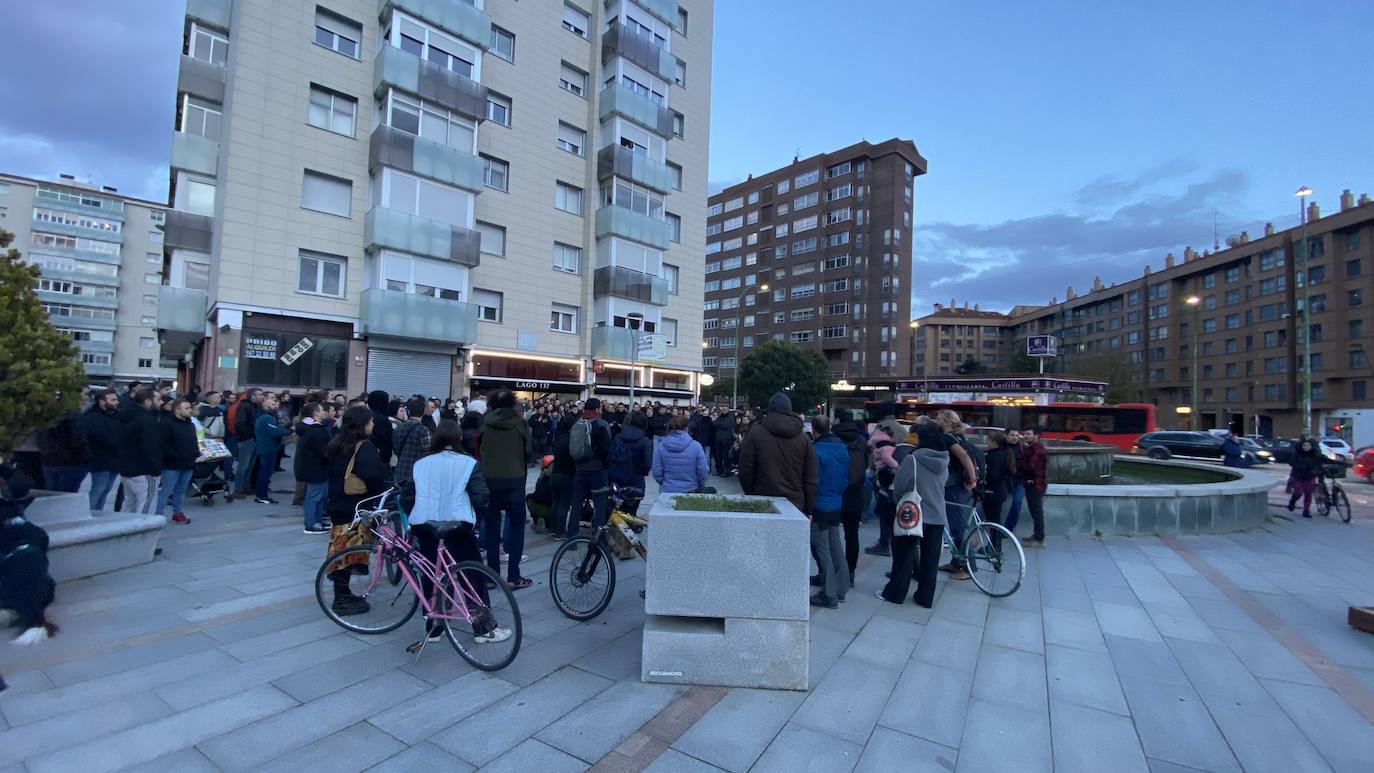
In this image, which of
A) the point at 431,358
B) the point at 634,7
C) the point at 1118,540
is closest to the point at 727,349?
the point at 634,7

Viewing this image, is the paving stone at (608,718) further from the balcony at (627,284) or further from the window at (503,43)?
the window at (503,43)

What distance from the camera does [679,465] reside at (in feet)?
20.4

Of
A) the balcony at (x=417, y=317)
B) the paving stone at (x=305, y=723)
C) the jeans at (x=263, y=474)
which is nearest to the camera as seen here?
the paving stone at (x=305, y=723)

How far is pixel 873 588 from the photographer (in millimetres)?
6352

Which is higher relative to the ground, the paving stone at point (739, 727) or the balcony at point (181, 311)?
Answer: the balcony at point (181, 311)

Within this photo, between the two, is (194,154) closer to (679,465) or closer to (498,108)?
(498,108)

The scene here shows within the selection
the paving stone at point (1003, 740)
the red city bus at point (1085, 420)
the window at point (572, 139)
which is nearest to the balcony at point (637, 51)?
the window at point (572, 139)

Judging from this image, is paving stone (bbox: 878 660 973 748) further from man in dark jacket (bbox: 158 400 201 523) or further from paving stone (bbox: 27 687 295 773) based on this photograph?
man in dark jacket (bbox: 158 400 201 523)

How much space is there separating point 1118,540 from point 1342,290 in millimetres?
60938

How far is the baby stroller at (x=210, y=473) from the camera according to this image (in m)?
9.33

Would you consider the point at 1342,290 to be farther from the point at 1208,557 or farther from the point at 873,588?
the point at 873,588

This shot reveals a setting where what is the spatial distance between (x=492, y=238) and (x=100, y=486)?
19.2 m

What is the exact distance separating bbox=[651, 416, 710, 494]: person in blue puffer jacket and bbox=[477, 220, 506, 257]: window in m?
21.0

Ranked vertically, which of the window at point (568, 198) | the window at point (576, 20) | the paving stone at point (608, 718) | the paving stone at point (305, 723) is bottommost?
the paving stone at point (305, 723)
